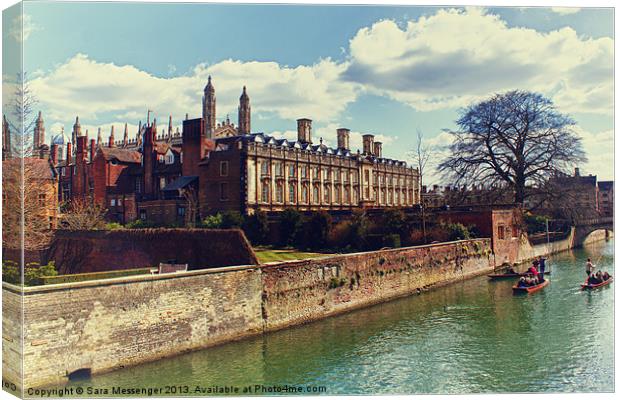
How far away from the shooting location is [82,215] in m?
34.0

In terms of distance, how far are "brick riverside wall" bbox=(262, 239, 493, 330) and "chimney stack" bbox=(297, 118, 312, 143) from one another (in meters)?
22.2

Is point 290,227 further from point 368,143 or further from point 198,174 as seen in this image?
point 368,143

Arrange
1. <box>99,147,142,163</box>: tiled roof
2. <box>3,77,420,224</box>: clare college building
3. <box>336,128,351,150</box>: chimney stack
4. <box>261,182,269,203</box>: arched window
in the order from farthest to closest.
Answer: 1. <box>336,128,351,150</box>: chimney stack
2. <box>99,147,142,163</box>: tiled roof
3. <box>261,182,269,203</box>: arched window
4. <box>3,77,420,224</box>: clare college building

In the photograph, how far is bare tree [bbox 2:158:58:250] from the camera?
14.9m

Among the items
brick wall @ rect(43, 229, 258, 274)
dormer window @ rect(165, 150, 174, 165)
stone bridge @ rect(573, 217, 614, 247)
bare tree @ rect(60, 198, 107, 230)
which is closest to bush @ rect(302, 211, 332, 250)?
brick wall @ rect(43, 229, 258, 274)

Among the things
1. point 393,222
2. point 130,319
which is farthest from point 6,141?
point 393,222

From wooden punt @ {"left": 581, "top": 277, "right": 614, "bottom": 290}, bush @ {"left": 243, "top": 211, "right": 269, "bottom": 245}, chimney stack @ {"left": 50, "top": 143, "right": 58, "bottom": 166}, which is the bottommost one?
wooden punt @ {"left": 581, "top": 277, "right": 614, "bottom": 290}

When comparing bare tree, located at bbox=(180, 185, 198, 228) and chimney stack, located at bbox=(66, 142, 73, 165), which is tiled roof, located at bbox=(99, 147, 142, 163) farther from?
bare tree, located at bbox=(180, 185, 198, 228)

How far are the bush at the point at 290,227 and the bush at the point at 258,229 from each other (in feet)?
3.82

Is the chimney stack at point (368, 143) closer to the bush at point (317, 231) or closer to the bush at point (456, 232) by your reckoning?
the bush at point (456, 232)

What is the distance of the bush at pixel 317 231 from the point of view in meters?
33.1

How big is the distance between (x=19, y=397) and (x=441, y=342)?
12.7 meters

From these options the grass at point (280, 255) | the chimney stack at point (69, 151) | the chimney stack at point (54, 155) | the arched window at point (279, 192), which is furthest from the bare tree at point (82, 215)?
the arched window at point (279, 192)

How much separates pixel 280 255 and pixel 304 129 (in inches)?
946
